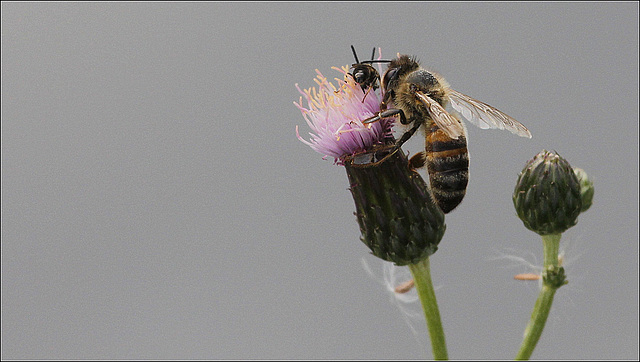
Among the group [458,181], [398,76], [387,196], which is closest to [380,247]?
[387,196]

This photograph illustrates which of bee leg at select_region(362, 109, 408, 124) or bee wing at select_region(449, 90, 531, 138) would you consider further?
bee wing at select_region(449, 90, 531, 138)

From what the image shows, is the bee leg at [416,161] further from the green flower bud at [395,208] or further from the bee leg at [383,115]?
the bee leg at [383,115]

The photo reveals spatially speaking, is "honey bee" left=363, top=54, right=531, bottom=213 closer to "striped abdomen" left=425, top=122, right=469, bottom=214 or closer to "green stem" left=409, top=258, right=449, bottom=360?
"striped abdomen" left=425, top=122, right=469, bottom=214

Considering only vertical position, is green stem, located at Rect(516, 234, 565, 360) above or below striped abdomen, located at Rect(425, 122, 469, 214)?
below

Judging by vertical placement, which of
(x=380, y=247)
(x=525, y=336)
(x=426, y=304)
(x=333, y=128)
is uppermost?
(x=333, y=128)

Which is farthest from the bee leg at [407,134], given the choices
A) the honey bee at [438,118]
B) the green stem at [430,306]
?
the green stem at [430,306]

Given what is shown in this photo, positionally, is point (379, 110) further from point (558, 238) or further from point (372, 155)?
point (558, 238)

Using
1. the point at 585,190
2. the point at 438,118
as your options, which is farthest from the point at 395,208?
the point at 585,190

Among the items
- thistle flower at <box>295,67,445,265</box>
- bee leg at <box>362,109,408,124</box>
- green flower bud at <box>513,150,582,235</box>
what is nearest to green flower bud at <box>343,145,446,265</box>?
thistle flower at <box>295,67,445,265</box>
